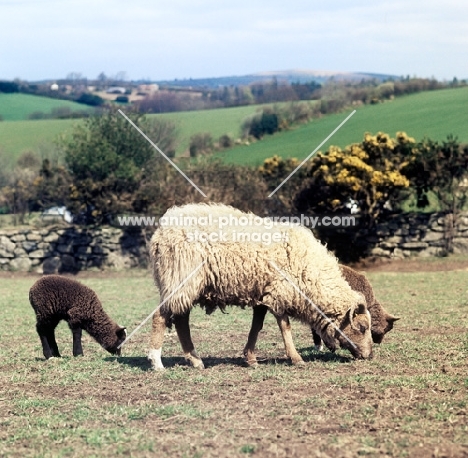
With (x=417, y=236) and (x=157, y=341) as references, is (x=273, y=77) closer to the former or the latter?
(x=417, y=236)

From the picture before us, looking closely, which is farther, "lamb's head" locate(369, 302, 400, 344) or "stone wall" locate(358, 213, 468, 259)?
"stone wall" locate(358, 213, 468, 259)

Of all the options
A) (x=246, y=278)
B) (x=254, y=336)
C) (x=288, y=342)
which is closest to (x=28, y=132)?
(x=254, y=336)

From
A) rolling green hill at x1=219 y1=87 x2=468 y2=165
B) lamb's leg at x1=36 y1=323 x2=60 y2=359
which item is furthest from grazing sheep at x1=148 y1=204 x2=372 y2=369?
rolling green hill at x1=219 y1=87 x2=468 y2=165

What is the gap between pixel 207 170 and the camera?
31625mm

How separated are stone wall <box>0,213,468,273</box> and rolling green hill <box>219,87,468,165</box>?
34.8 ft

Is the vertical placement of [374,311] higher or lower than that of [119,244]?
higher

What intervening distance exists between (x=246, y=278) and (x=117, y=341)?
2.77 meters

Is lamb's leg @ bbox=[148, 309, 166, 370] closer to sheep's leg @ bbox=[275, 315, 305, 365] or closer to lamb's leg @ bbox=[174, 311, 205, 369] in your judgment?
lamb's leg @ bbox=[174, 311, 205, 369]

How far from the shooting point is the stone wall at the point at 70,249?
32.2 meters

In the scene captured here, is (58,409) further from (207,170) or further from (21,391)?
(207,170)

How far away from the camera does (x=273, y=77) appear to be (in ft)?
236

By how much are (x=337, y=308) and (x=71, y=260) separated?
23.4m

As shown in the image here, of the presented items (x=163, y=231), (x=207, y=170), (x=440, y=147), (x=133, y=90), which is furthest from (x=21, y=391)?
(x=133, y=90)

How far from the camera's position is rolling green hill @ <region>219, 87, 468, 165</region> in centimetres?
4381
